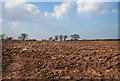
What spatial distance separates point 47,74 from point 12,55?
2.92 m

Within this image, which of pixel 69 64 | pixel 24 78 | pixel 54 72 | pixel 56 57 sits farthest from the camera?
pixel 56 57

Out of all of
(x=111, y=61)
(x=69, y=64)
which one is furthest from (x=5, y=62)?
(x=111, y=61)

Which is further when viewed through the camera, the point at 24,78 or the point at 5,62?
the point at 5,62

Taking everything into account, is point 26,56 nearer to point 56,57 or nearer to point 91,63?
point 56,57

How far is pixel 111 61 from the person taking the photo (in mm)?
5918

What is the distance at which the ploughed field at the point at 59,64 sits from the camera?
193 inches

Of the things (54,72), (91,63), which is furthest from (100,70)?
(54,72)

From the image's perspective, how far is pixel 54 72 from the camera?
505 centimetres

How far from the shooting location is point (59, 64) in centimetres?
569

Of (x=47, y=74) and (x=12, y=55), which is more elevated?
(x=12, y=55)

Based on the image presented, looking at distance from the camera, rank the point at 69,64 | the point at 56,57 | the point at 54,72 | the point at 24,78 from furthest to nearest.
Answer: the point at 56,57, the point at 69,64, the point at 54,72, the point at 24,78

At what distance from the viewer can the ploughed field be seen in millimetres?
4891

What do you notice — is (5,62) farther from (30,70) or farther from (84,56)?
(84,56)

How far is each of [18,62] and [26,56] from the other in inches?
25.9
